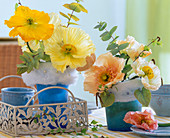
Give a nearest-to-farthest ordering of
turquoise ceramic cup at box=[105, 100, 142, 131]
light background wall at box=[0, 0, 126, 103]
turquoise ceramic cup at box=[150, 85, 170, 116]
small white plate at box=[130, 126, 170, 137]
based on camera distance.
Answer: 1. small white plate at box=[130, 126, 170, 137]
2. turquoise ceramic cup at box=[105, 100, 142, 131]
3. turquoise ceramic cup at box=[150, 85, 170, 116]
4. light background wall at box=[0, 0, 126, 103]

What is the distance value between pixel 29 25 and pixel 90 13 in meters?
2.34

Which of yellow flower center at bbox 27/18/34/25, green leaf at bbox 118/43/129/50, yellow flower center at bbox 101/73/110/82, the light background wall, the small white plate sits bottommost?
the small white plate

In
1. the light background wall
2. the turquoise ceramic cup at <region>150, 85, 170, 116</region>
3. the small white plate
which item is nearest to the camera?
the small white plate

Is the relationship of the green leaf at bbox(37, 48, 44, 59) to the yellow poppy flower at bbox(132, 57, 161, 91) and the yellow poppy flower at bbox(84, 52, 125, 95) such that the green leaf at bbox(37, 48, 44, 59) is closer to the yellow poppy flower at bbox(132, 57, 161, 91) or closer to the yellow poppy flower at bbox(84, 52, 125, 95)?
the yellow poppy flower at bbox(84, 52, 125, 95)

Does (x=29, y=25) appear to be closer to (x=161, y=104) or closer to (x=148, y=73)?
(x=148, y=73)

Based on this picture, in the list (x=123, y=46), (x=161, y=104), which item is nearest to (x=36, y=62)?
(x=123, y=46)

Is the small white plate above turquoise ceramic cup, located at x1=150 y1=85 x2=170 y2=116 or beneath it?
beneath

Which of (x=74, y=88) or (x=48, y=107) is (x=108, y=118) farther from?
(x=74, y=88)

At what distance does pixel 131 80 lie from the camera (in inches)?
34.1

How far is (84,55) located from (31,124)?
0.79ft

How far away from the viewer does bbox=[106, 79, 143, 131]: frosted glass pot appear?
865 millimetres

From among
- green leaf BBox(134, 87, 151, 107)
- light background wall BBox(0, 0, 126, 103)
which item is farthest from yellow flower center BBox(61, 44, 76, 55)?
light background wall BBox(0, 0, 126, 103)

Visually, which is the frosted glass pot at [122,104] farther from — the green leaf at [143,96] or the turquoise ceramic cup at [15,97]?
the turquoise ceramic cup at [15,97]

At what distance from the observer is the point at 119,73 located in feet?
2.74
